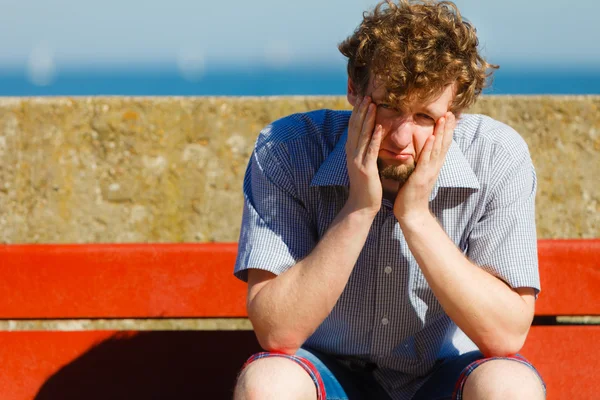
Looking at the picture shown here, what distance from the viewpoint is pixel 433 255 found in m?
2.62

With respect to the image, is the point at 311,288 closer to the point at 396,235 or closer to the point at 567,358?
the point at 396,235

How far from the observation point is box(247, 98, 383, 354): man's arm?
2.62 m

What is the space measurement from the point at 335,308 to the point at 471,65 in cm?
97

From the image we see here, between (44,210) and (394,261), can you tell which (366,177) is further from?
(44,210)

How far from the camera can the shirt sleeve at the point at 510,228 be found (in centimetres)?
269

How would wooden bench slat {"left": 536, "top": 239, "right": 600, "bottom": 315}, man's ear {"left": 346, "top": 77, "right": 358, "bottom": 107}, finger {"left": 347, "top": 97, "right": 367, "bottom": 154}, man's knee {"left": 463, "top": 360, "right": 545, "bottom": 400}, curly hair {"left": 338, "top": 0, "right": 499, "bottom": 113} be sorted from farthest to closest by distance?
wooden bench slat {"left": 536, "top": 239, "right": 600, "bottom": 315} < man's ear {"left": 346, "top": 77, "right": 358, "bottom": 107} < finger {"left": 347, "top": 97, "right": 367, "bottom": 154} < curly hair {"left": 338, "top": 0, "right": 499, "bottom": 113} < man's knee {"left": 463, "top": 360, "right": 545, "bottom": 400}

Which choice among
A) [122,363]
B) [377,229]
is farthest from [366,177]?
[122,363]

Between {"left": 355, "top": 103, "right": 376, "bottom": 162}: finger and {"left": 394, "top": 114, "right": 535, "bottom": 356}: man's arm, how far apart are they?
180mm

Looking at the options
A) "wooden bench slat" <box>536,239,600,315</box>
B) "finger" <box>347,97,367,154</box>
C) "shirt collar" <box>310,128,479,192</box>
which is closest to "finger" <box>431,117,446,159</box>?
"shirt collar" <box>310,128,479,192</box>

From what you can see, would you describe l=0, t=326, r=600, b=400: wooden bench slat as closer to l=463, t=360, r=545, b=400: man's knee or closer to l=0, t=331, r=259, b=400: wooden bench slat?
l=0, t=331, r=259, b=400: wooden bench slat

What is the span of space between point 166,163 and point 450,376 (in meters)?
2.14

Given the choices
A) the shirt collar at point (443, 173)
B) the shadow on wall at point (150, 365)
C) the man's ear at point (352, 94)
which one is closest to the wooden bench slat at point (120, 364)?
the shadow on wall at point (150, 365)

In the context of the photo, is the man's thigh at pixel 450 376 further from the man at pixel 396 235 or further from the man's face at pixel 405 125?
the man's face at pixel 405 125

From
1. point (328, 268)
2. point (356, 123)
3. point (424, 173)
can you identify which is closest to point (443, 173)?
point (424, 173)
